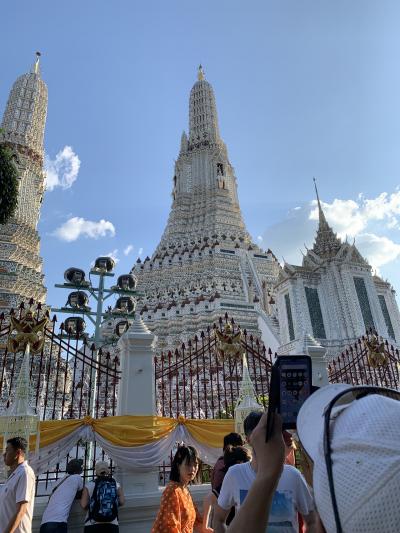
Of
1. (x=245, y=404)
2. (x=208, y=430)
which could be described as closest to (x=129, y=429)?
(x=208, y=430)

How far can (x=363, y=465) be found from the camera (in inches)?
41.6

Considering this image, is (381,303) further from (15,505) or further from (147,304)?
Result: (15,505)

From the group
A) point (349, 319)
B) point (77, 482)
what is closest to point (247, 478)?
point (77, 482)

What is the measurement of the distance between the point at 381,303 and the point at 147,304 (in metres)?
20.7

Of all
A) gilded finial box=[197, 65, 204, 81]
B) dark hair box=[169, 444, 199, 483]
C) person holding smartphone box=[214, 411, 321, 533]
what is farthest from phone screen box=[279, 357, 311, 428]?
gilded finial box=[197, 65, 204, 81]

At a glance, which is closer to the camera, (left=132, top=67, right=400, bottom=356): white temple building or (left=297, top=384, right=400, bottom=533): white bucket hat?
(left=297, top=384, right=400, bottom=533): white bucket hat

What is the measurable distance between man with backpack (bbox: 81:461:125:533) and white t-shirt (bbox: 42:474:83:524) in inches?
5.7

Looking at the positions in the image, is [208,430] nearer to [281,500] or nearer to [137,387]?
[137,387]

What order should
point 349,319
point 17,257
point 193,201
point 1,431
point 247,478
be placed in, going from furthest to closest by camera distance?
point 193,201
point 17,257
point 349,319
point 1,431
point 247,478

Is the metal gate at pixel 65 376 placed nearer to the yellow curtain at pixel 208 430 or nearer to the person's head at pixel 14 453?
the yellow curtain at pixel 208 430

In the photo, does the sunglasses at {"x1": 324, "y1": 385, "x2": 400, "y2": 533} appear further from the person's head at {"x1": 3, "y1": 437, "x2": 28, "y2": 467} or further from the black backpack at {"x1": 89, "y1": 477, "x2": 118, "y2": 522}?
the black backpack at {"x1": 89, "y1": 477, "x2": 118, "y2": 522}

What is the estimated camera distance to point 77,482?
5230 millimetres

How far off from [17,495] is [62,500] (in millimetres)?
1456

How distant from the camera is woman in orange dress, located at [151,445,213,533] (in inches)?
143
